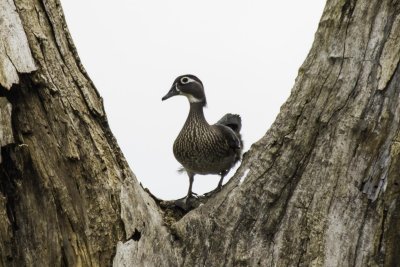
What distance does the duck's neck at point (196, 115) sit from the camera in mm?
7973

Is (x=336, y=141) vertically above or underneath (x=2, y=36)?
underneath

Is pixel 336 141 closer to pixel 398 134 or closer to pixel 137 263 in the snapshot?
pixel 398 134

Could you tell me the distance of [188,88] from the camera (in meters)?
7.87

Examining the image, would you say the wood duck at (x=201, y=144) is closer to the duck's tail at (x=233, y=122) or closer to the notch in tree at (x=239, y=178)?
the duck's tail at (x=233, y=122)

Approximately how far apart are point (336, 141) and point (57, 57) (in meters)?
1.90

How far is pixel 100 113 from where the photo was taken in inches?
192

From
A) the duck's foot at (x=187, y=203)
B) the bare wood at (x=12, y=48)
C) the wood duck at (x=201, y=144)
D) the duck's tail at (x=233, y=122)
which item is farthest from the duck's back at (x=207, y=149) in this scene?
the bare wood at (x=12, y=48)

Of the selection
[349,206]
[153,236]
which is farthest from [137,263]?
[349,206]

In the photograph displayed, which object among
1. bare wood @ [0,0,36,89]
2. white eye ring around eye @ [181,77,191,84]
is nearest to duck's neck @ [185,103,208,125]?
white eye ring around eye @ [181,77,191,84]

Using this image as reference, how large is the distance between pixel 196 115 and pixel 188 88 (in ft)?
1.19

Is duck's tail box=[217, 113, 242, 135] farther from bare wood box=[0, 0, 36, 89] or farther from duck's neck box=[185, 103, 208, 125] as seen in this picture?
bare wood box=[0, 0, 36, 89]

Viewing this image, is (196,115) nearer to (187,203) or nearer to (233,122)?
(233,122)

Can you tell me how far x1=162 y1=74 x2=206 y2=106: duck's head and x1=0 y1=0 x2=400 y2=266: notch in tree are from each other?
114 inches

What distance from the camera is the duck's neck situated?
26.2 feet
